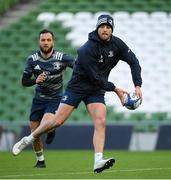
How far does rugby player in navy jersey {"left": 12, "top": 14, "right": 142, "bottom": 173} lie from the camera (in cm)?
1109

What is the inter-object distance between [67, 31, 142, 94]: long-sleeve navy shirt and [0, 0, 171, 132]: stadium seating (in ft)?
39.0

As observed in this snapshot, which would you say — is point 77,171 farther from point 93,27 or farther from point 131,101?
point 93,27

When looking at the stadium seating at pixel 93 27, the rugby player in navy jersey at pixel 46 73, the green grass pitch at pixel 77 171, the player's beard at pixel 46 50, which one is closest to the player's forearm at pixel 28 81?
the rugby player in navy jersey at pixel 46 73

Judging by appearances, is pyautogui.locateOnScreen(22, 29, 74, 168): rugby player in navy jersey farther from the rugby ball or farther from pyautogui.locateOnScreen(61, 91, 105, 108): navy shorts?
the rugby ball

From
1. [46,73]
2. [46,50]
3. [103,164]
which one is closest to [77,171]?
[103,164]

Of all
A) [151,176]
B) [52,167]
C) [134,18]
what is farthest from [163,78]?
[151,176]

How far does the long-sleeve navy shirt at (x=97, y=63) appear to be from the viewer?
11.2 m

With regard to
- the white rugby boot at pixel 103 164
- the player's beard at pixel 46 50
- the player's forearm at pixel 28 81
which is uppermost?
the player's beard at pixel 46 50

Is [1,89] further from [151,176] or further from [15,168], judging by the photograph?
[151,176]

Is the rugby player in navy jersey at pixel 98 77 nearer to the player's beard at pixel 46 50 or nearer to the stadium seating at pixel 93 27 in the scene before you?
the player's beard at pixel 46 50

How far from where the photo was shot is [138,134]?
21.8 metres

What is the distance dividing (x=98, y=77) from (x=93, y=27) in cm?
1490

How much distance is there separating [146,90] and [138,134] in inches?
117

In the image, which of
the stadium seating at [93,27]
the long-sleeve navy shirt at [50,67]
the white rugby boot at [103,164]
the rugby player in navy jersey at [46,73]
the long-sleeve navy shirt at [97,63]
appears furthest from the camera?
the stadium seating at [93,27]
